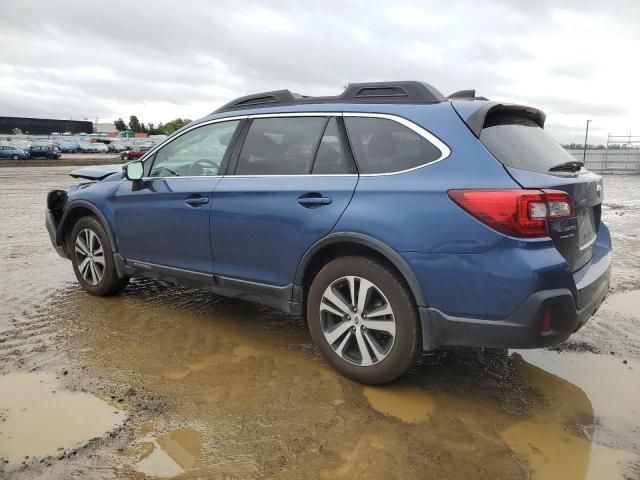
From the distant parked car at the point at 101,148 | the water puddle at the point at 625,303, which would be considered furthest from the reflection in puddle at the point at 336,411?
the distant parked car at the point at 101,148

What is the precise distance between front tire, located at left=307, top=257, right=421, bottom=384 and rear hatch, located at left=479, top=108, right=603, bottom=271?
90 cm

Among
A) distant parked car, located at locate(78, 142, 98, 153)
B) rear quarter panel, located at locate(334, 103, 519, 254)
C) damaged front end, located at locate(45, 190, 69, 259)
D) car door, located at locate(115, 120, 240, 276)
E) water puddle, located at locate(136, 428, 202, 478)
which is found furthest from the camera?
distant parked car, located at locate(78, 142, 98, 153)

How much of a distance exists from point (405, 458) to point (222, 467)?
89 cm

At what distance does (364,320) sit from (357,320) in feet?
0.18

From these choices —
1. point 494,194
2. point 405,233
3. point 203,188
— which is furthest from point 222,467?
point 203,188

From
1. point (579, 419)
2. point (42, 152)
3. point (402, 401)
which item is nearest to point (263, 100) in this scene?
point (402, 401)

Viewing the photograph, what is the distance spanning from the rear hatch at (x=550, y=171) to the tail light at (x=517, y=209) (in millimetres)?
55

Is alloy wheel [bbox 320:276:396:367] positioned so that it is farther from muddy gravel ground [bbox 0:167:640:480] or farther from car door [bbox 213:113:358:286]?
car door [bbox 213:113:358:286]

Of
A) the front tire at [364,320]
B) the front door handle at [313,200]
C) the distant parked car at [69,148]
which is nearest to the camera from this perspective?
the front tire at [364,320]

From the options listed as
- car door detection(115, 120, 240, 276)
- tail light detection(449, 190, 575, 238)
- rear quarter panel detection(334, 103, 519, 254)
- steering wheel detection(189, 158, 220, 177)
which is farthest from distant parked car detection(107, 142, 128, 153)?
tail light detection(449, 190, 575, 238)

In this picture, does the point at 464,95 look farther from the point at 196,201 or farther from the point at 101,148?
the point at 101,148

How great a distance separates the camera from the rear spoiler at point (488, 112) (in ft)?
9.88

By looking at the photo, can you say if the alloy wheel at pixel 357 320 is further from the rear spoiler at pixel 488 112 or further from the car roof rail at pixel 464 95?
the car roof rail at pixel 464 95

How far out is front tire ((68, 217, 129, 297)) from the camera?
4.95m
